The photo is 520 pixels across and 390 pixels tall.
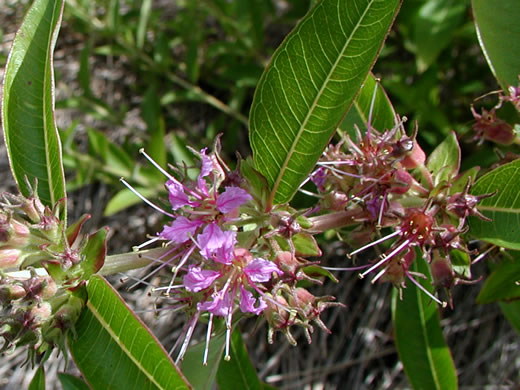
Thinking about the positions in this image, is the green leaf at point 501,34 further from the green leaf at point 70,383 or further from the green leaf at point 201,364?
the green leaf at point 70,383

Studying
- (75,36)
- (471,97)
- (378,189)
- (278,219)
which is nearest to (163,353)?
(278,219)

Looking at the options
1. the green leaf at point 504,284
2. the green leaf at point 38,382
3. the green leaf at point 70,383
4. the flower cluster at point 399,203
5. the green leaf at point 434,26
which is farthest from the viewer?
the green leaf at point 434,26

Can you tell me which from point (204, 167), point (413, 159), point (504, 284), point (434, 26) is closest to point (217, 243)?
point (204, 167)

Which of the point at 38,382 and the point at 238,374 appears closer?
the point at 38,382

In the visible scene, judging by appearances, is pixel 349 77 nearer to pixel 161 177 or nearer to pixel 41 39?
pixel 41 39

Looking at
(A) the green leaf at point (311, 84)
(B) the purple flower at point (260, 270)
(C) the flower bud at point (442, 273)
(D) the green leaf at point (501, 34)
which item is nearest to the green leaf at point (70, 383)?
(B) the purple flower at point (260, 270)

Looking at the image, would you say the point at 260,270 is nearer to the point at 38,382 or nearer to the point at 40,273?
the point at 40,273
